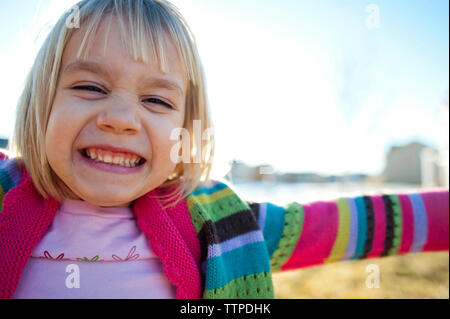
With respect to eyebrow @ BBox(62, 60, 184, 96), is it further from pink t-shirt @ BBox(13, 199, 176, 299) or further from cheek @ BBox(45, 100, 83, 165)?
pink t-shirt @ BBox(13, 199, 176, 299)

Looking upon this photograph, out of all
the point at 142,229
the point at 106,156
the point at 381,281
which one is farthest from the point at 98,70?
the point at 381,281

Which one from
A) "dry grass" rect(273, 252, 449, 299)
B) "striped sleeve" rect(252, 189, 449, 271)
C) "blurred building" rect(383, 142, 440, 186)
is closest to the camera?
"striped sleeve" rect(252, 189, 449, 271)

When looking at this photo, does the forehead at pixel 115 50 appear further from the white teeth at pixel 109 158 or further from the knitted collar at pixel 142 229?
the knitted collar at pixel 142 229

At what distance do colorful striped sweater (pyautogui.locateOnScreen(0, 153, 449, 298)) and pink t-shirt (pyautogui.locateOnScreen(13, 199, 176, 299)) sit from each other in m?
0.02

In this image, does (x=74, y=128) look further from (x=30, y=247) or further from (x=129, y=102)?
(x=30, y=247)

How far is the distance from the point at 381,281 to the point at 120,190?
1.11m

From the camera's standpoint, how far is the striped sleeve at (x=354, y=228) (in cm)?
78

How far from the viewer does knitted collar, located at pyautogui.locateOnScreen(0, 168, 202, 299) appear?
0.56 metres

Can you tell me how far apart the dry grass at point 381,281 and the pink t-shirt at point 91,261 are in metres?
0.69

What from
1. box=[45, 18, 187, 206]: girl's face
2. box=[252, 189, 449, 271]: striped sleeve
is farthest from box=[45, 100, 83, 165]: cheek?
box=[252, 189, 449, 271]: striped sleeve

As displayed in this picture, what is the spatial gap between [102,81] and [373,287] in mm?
1142

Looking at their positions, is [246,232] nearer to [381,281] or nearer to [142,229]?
[142,229]

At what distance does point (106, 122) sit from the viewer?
57cm
